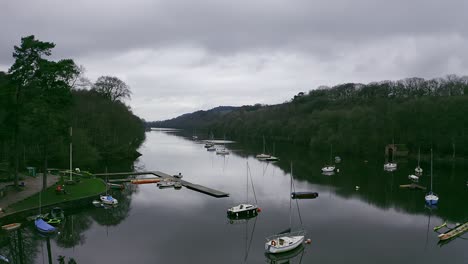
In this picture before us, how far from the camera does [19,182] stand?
127ft

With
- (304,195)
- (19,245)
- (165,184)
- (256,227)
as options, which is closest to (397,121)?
(304,195)

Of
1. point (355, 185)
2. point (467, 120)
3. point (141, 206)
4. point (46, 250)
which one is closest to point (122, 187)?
point (141, 206)

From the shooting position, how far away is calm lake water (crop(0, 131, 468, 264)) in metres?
26.2

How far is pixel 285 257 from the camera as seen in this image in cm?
2609

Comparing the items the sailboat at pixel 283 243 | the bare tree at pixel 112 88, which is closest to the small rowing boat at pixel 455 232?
the sailboat at pixel 283 243

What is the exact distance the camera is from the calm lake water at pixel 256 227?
86.1ft

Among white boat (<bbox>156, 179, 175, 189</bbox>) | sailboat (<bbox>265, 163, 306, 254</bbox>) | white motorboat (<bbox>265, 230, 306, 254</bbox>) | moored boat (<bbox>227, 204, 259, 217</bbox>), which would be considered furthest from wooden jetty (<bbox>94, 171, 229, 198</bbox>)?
white motorboat (<bbox>265, 230, 306, 254</bbox>)

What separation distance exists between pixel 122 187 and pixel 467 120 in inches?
2712

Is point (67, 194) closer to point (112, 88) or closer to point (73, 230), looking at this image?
point (73, 230)

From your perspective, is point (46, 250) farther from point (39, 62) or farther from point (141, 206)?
point (39, 62)

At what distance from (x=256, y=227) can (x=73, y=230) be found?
595 inches

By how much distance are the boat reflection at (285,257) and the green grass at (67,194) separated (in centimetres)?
2121

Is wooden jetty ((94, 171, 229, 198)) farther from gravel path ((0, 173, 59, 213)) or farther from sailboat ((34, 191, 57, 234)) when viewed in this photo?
sailboat ((34, 191, 57, 234))

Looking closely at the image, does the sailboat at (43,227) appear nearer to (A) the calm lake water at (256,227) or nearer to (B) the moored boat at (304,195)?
(A) the calm lake water at (256,227)
